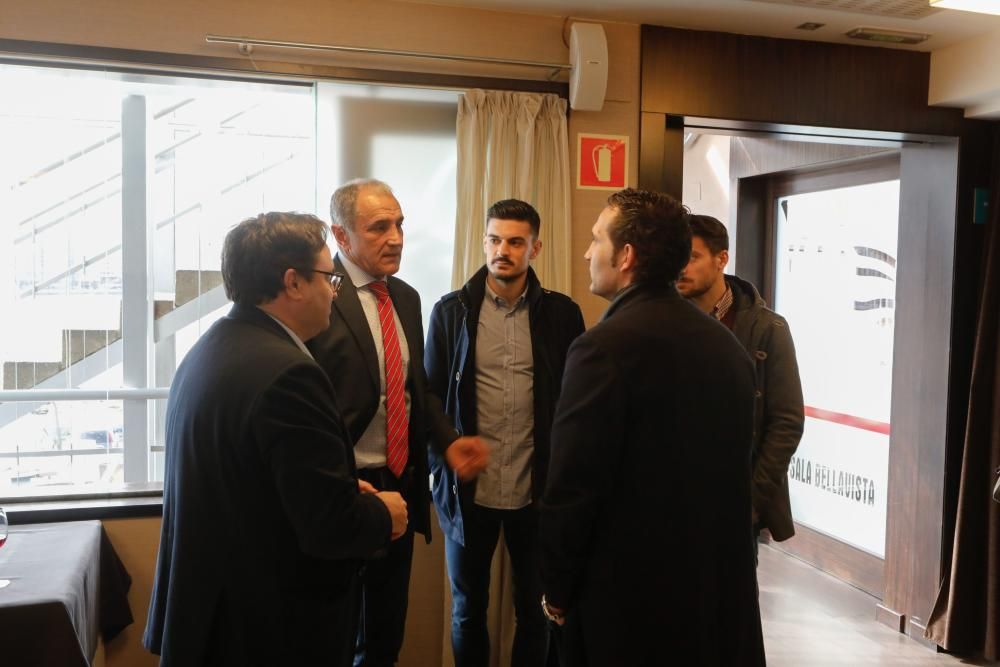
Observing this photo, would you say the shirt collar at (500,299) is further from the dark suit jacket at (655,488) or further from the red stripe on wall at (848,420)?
the red stripe on wall at (848,420)

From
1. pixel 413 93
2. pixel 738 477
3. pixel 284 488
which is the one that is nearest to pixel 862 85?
pixel 413 93

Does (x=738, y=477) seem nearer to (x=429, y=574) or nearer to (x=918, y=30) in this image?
(x=429, y=574)

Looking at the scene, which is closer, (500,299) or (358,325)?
(358,325)

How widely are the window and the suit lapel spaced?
1360 mm

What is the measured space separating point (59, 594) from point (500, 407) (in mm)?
1253

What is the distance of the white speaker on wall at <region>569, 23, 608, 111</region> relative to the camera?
2.90 metres

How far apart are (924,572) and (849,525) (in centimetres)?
Result: 75

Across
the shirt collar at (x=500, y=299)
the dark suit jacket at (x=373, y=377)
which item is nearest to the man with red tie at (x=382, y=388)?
the dark suit jacket at (x=373, y=377)

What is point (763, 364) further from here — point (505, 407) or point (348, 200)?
point (348, 200)

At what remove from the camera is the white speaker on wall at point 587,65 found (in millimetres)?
2896

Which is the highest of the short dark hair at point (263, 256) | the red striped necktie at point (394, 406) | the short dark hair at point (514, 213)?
the short dark hair at point (514, 213)

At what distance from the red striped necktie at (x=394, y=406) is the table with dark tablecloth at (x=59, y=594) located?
0.86 m

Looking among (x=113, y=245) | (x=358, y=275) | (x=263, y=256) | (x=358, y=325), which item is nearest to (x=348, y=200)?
(x=358, y=275)

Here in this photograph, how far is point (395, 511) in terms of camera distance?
1634 millimetres
